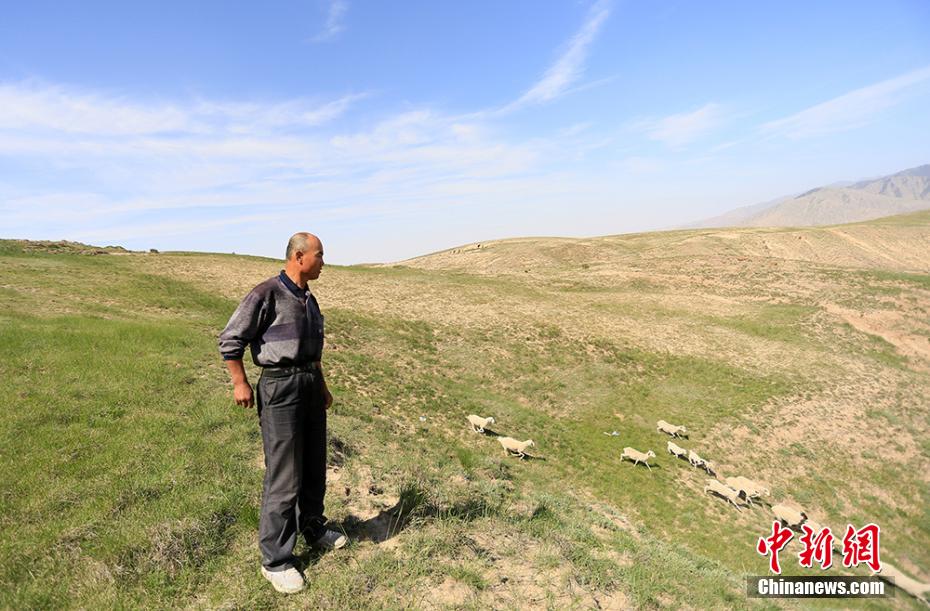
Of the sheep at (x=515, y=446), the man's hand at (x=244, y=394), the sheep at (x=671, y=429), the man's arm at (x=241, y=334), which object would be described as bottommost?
the sheep at (x=671, y=429)

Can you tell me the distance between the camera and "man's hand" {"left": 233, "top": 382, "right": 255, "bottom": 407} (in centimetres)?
519

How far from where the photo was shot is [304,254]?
5.43m

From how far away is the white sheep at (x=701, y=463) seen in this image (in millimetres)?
16953

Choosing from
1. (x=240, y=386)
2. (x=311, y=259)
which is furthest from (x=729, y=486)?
(x=240, y=386)

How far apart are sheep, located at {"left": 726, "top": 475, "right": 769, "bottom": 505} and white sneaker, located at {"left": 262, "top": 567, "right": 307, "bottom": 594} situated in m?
15.9

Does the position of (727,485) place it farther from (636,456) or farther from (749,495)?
(636,456)

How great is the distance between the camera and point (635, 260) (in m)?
55.9

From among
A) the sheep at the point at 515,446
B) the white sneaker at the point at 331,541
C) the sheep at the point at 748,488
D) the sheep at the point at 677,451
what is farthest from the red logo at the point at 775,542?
the white sneaker at the point at 331,541

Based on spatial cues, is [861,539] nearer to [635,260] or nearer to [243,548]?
[243,548]

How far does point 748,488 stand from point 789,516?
146 cm

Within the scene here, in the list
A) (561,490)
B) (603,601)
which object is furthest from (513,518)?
(561,490)

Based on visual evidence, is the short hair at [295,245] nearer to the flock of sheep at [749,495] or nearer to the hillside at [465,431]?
the hillside at [465,431]

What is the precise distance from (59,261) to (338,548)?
119ft

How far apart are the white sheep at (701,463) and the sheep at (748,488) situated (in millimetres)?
1115
